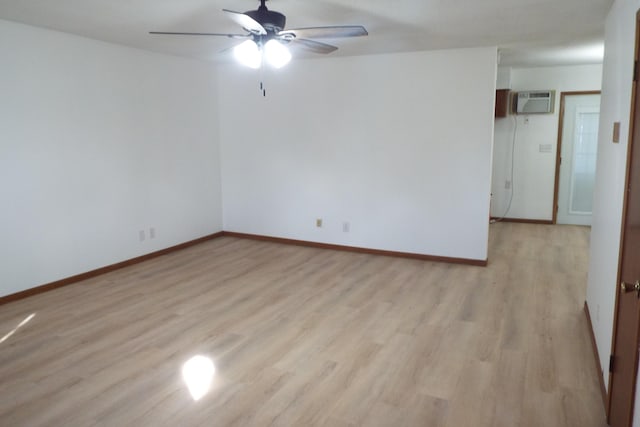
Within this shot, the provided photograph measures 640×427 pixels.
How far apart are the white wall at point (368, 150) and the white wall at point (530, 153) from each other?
8.32 feet

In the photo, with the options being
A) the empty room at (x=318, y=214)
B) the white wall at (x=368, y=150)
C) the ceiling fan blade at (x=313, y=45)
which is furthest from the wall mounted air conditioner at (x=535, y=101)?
the ceiling fan blade at (x=313, y=45)

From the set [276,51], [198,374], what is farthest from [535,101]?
[198,374]

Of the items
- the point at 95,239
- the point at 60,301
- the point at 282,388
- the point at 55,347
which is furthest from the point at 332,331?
the point at 95,239

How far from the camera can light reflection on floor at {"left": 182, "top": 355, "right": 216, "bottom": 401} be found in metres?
2.60

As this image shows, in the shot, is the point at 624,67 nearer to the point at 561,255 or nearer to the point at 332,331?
the point at 332,331

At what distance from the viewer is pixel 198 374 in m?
2.77

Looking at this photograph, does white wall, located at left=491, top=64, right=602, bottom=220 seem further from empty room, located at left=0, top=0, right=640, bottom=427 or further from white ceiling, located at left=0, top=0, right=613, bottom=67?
white ceiling, located at left=0, top=0, right=613, bottom=67

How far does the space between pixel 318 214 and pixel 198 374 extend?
328 cm

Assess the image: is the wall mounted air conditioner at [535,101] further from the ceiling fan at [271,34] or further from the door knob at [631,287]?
the door knob at [631,287]

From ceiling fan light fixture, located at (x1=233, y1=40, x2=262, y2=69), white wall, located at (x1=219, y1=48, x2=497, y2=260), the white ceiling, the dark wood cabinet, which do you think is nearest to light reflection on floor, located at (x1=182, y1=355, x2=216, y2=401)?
ceiling fan light fixture, located at (x1=233, y1=40, x2=262, y2=69)

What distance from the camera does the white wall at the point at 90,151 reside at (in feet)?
12.8

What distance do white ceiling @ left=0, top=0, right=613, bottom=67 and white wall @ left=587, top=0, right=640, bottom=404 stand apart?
0.58 meters

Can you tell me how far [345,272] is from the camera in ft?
15.8

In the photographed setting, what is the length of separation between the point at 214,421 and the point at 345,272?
2676 mm
